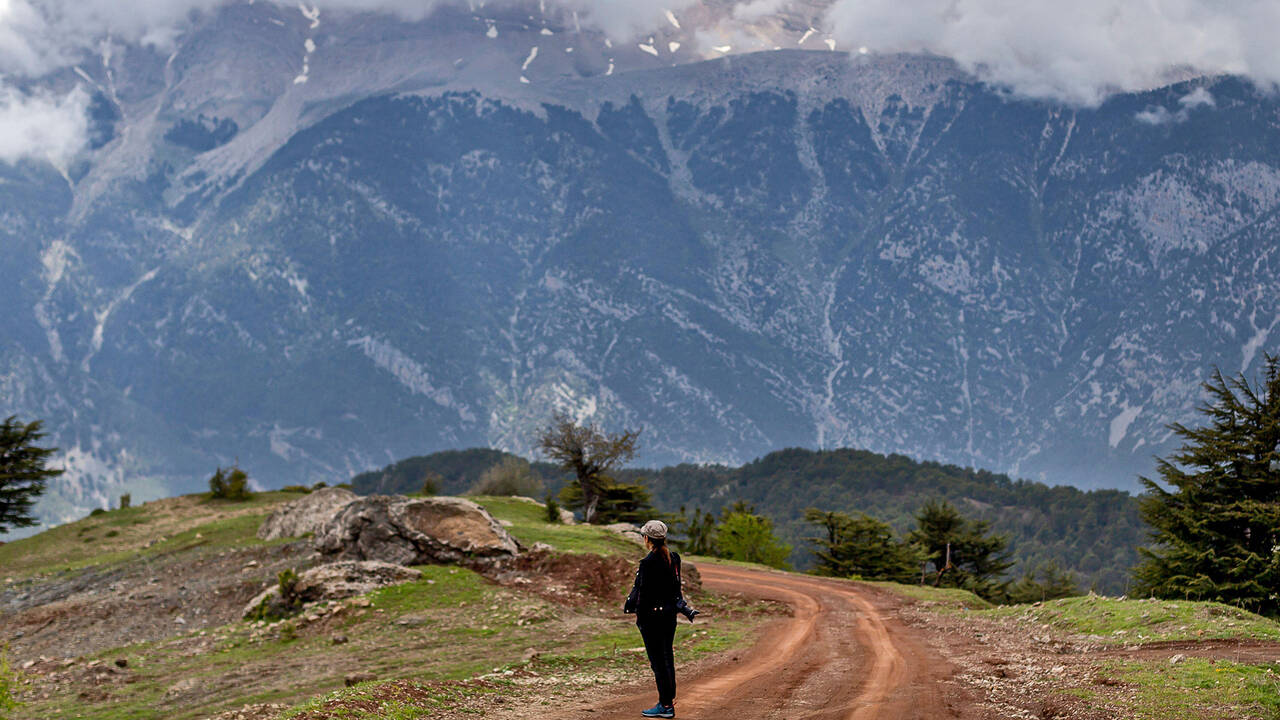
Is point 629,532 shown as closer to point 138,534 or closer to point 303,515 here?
point 303,515

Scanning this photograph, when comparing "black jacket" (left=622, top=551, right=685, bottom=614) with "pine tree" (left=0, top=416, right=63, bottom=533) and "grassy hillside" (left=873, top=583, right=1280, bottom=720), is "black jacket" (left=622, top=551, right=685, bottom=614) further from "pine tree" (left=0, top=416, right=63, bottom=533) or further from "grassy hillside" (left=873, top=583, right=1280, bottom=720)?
"pine tree" (left=0, top=416, right=63, bottom=533)

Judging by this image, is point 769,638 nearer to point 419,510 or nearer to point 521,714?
point 521,714

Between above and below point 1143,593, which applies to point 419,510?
above

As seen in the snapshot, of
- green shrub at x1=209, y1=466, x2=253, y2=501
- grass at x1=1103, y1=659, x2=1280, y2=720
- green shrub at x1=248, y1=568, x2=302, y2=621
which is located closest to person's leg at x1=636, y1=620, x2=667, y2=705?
grass at x1=1103, y1=659, x2=1280, y2=720

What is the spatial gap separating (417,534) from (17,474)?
5045 cm

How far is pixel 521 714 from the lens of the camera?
1538 centimetres

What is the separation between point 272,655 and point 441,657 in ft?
20.7

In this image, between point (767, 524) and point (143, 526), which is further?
point (767, 524)

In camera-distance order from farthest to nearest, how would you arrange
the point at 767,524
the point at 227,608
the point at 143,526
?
the point at 767,524, the point at 143,526, the point at 227,608

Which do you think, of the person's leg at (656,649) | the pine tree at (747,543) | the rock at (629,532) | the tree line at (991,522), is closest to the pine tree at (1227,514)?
the tree line at (991,522)

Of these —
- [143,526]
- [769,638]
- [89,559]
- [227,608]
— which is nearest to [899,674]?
[769,638]

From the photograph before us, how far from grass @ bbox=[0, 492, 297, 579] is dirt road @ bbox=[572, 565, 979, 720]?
101 ft

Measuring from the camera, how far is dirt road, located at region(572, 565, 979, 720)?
1513cm

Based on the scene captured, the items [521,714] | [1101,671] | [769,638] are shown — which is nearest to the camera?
[521,714]
